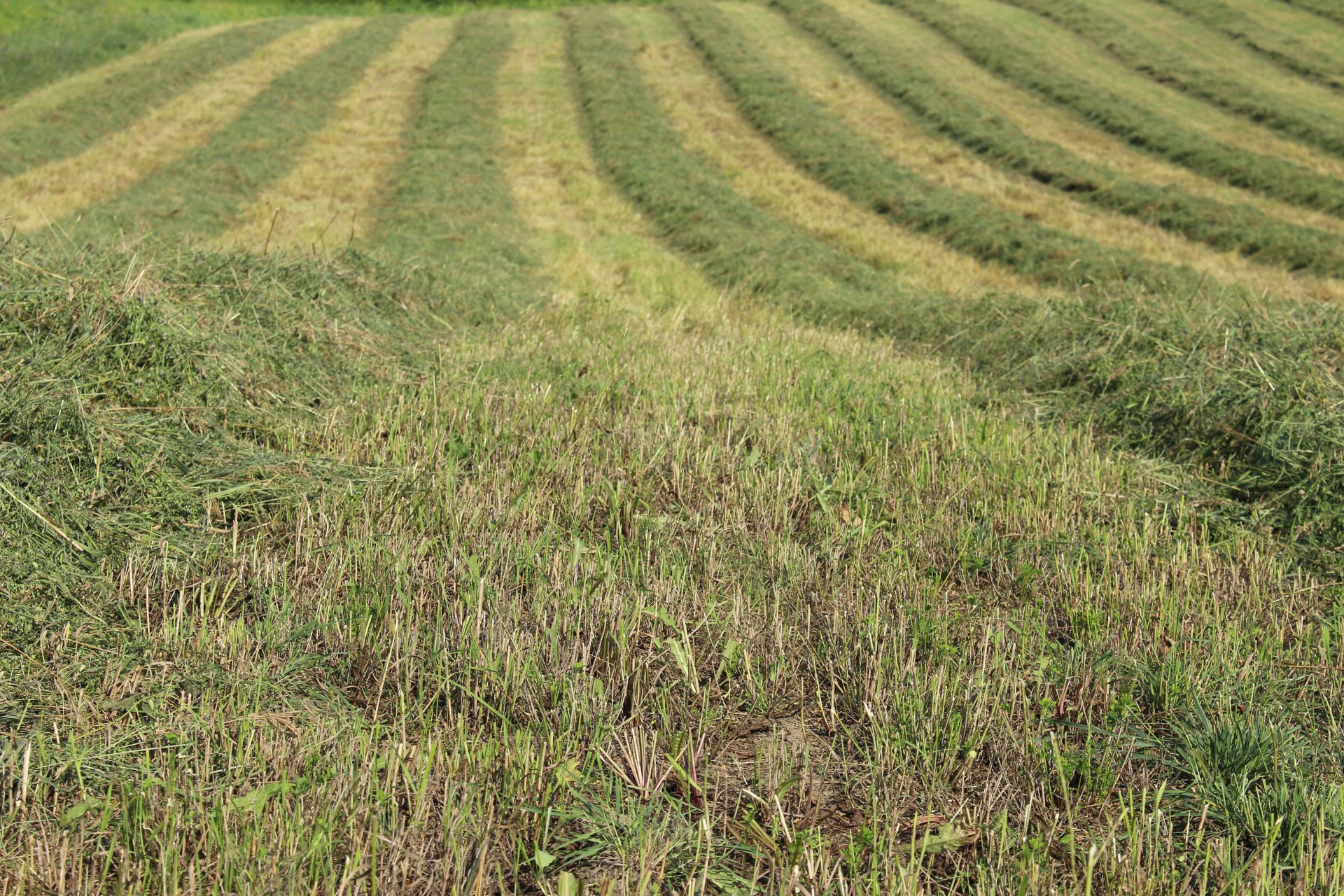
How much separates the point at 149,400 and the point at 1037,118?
1687 centimetres

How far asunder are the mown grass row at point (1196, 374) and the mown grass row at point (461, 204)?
2.75m

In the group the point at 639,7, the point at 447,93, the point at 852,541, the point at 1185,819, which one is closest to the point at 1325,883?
the point at 1185,819

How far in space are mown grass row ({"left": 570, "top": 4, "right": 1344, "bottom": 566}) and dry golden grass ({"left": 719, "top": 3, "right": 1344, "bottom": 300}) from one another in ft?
2.93

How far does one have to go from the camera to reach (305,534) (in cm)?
344

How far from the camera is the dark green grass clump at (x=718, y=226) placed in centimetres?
886

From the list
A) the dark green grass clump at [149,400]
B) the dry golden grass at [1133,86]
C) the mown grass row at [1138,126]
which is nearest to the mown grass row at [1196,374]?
the dark green grass clump at [149,400]

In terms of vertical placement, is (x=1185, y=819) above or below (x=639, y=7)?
below

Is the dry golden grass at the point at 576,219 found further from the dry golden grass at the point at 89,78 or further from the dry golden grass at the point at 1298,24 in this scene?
the dry golden grass at the point at 1298,24

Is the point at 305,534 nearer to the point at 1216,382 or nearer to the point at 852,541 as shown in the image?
the point at 852,541

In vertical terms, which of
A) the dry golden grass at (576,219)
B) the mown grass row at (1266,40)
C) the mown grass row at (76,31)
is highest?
the mown grass row at (1266,40)

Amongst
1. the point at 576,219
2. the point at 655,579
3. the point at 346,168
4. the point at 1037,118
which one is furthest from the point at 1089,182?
the point at 655,579

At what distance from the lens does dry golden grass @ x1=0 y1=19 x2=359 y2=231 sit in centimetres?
1112

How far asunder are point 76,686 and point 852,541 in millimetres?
2531

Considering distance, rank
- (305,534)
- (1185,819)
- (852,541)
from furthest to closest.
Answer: (852,541) → (305,534) → (1185,819)
